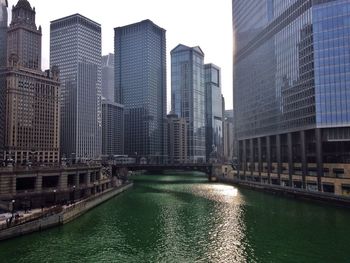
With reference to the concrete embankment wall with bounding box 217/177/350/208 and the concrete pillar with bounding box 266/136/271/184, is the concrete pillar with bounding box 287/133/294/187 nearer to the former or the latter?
the concrete embankment wall with bounding box 217/177/350/208

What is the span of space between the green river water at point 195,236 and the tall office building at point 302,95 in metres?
28.7

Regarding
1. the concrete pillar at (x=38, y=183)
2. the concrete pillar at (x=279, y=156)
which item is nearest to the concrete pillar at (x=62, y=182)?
the concrete pillar at (x=38, y=183)

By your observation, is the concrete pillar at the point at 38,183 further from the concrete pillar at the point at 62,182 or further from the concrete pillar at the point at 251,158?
the concrete pillar at the point at 251,158

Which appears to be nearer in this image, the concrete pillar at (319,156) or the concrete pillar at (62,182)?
the concrete pillar at (62,182)

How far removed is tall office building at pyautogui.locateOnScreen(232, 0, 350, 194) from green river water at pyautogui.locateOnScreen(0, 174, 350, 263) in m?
28.7

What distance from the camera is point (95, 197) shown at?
101000 millimetres

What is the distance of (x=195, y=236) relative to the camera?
216ft

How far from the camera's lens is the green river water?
176 feet

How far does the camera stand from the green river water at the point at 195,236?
53.5 m

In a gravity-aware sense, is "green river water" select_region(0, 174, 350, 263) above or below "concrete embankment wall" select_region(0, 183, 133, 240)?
below

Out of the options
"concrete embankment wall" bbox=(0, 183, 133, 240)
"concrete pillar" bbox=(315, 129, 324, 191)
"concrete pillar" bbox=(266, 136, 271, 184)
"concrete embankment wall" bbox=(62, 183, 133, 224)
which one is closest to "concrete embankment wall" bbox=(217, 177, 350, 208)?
"concrete pillar" bbox=(315, 129, 324, 191)

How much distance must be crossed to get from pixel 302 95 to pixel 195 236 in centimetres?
8675

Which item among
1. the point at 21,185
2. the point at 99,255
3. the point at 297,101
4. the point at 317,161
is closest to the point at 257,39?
the point at 297,101

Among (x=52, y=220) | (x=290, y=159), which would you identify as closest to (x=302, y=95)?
(x=290, y=159)
